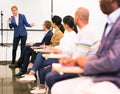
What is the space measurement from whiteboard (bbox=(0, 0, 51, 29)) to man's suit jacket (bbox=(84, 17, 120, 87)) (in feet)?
18.7

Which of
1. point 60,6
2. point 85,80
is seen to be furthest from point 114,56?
point 60,6

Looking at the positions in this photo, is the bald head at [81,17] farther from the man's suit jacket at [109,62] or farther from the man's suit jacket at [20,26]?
the man's suit jacket at [20,26]

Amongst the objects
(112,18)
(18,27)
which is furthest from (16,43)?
(112,18)

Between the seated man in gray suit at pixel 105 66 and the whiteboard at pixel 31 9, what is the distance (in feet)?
18.1

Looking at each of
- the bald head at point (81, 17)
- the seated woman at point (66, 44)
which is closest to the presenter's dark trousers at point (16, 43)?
the seated woman at point (66, 44)

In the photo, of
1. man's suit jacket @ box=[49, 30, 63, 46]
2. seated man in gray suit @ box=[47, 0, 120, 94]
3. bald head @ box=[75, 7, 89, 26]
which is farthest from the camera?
man's suit jacket @ box=[49, 30, 63, 46]

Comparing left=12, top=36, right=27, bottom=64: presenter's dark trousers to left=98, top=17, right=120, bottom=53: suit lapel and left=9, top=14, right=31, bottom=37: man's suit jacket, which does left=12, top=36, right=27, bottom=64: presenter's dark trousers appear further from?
left=98, top=17, right=120, bottom=53: suit lapel

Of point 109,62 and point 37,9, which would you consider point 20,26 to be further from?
point 109,62

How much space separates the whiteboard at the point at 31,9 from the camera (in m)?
→ 7.52

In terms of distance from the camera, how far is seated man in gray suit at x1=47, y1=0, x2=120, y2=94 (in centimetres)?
194

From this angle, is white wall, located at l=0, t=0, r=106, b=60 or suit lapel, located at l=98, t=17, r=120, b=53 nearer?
suit lapel, located at l=98, t=17, r=120, b=53

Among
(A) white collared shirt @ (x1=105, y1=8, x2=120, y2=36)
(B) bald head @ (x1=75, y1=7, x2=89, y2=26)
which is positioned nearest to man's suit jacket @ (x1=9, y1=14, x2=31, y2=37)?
(B) bald head @ (x1=75, y1=7, x2=89, y2=26)

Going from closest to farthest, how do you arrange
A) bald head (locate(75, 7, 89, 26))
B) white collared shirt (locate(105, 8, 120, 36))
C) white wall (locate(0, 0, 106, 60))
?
white collared shirt (locate(105, 8, 120, 36)) → bald head (locate(75, 7, 89, 26)) → white wall (locate(0, 0, 106, 60))

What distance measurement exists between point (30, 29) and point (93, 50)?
506 cm
